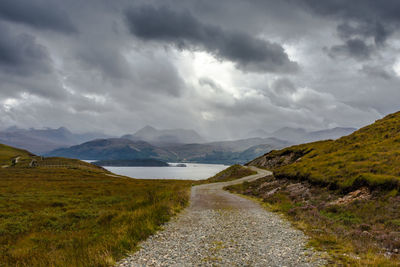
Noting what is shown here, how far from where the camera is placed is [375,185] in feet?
68.6

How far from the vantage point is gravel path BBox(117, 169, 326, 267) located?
976cm

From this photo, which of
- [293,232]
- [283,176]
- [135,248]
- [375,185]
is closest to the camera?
[135,248]

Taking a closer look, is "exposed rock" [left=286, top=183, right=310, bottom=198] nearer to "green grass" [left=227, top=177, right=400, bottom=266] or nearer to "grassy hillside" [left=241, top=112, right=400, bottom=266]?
"grassy hillside" [left=241, top=112, right=400, bottom=266]

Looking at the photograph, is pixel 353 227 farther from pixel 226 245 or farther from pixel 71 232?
pixel 71 232

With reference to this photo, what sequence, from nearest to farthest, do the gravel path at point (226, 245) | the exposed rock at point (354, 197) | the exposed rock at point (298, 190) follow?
the gravel path at point (226, 245) < the exposed rock at point (354, 197) < the exposed rock at point (298, 190)

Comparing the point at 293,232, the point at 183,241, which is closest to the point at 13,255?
the point at 183,241

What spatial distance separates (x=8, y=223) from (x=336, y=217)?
3281 centimetres

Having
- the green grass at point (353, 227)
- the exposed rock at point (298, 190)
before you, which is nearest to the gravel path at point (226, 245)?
the green grass at point (353, 227)

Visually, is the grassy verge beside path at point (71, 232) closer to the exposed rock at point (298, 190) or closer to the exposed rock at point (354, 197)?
the exposed rock at point (354, 197)

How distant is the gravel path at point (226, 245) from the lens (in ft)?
32.0

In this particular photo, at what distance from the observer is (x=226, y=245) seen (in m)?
12.0

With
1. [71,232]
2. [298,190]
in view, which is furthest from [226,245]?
[298,190]

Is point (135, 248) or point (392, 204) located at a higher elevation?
point (392, 204)

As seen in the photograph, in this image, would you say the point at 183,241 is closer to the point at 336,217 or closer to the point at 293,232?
the point at 293,232
